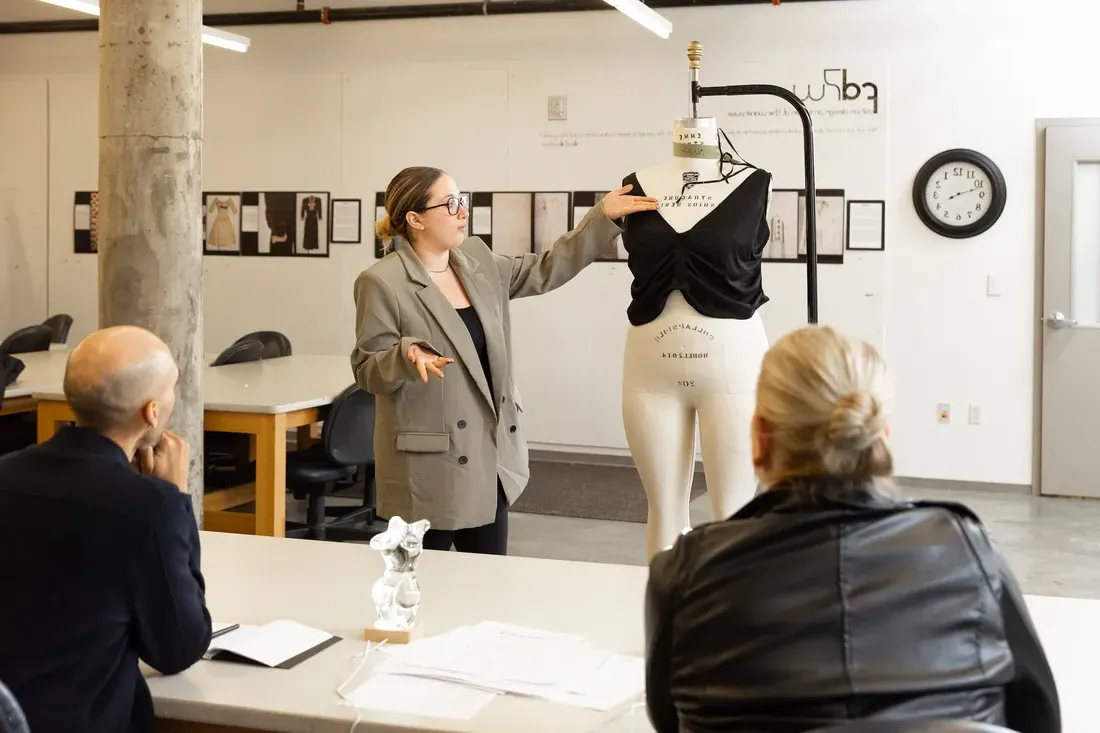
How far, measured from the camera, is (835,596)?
1.39 meters

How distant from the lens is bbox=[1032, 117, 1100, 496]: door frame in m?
7.21

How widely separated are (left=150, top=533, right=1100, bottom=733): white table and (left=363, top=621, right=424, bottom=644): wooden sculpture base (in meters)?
0.03


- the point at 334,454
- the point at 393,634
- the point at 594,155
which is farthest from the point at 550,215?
the point at 393,634

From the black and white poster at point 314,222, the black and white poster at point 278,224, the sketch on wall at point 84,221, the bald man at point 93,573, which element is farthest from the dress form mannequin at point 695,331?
the sketch on wall at point 84,221

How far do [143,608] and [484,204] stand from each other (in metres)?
6.81

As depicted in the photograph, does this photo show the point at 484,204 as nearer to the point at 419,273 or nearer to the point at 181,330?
the point at 181,330

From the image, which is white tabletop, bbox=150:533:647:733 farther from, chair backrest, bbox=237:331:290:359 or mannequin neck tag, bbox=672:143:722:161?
chair backrest, bbox=237:331:290:359

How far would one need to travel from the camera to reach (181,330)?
4473 mm

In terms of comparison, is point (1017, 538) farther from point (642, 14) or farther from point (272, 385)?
point (272, 385)

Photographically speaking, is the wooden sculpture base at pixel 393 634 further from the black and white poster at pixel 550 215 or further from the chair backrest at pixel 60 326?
the chair backrest at pixel 60 326

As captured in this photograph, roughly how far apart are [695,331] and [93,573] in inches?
76.6

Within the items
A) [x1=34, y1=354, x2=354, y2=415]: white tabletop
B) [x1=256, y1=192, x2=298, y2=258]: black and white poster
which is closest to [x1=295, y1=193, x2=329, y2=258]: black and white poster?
[x1=256, y1=192, x2=298, y2=258]: black and white poster

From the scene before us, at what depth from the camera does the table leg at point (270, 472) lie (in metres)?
4.85

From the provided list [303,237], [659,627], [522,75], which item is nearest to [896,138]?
[522,75]
